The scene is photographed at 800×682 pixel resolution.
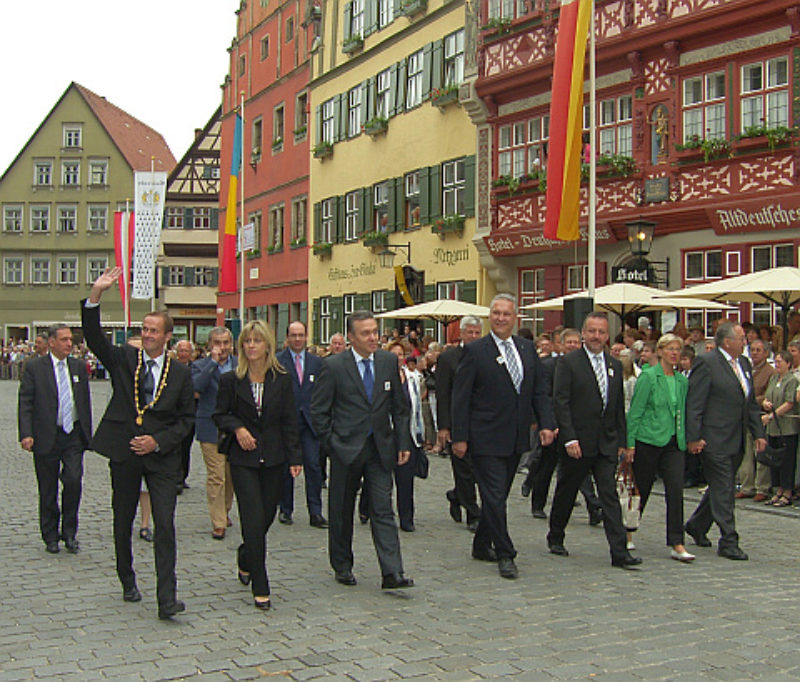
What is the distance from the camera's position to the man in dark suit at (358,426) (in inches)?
295

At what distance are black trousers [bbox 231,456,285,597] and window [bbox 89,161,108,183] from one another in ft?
226

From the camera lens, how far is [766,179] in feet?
59.6

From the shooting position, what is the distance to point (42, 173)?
73062mm

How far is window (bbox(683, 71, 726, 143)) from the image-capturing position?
19.2 metres

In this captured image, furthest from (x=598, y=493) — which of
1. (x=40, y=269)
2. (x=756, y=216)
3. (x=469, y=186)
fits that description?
(x=40, y=269)

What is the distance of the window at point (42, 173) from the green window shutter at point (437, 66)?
168ft

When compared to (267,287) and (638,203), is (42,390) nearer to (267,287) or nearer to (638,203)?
(638,203)

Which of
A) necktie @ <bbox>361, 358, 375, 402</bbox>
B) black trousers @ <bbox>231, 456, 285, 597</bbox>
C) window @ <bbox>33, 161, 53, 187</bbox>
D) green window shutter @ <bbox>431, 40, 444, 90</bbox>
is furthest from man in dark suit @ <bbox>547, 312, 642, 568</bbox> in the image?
window @ <bbox>33, 161, 53, 187</bbox>

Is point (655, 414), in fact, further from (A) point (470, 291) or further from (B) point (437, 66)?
(B) point (437, 66)

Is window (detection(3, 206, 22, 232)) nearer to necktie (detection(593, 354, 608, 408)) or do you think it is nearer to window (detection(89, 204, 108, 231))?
window (detection(89, 204, 108, 231))

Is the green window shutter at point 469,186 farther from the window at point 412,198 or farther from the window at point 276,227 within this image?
the window at point 276,227

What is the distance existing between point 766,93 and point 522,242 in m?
6.76

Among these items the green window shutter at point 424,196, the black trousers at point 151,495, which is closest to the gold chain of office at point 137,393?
the black trousers at point 151,495

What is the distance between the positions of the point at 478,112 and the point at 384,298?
720 centimetres
